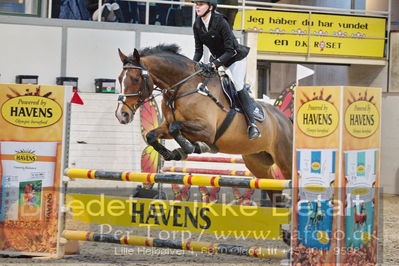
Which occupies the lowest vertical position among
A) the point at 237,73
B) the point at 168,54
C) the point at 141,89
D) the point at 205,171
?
the point at 205,171

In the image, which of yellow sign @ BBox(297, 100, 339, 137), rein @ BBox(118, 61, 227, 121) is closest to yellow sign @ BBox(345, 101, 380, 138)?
yellow sign @ BBox(297, 100, 339, 137)

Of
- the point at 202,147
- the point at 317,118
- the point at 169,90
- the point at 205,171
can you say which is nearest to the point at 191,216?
the point at 202,147

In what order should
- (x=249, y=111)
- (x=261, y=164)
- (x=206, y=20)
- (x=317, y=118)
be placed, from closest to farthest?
(x=317, y=118) → (x=206, y=20) → (x=249, y=111) → (x=261, y=164)

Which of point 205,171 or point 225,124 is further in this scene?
point 205,171

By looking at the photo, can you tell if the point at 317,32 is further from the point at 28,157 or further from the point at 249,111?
the point at 28,157

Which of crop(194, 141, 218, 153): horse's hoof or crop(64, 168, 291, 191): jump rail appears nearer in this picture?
crop(64, 168, 291, 191): jump rail

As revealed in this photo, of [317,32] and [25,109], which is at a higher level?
[317,32]

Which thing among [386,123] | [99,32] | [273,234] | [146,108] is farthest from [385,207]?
[273,234]

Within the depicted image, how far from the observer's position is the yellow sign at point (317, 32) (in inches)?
464

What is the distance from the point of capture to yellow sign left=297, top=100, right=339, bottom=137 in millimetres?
3961

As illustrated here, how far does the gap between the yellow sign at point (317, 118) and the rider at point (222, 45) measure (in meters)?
1.29

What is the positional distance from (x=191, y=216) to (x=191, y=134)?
0.82 m

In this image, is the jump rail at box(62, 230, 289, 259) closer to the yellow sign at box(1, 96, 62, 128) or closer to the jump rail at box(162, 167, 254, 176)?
the yellow sign at box(1, 96, 62, 128)

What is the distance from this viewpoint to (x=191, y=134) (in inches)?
198
